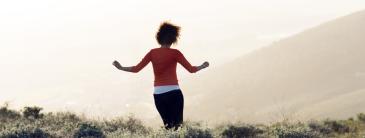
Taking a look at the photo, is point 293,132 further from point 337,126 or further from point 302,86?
point 302,86

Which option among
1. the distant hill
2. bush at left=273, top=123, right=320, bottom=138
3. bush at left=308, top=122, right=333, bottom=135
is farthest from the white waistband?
the distant hill

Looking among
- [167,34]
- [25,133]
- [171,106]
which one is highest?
[167,34]

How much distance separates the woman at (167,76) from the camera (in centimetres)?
909

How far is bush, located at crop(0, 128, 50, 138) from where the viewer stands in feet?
31.9

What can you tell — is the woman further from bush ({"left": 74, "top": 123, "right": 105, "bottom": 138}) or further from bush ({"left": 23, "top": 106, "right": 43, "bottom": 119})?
bush ({"left": 23, "top": 106, "right": 43, "bottom": 119})

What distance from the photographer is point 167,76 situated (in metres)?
9.09

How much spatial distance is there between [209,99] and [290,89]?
29556 millimetres

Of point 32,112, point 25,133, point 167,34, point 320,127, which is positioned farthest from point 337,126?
point 25,133

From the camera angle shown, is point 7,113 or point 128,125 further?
point 7,113

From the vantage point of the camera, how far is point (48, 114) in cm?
1369

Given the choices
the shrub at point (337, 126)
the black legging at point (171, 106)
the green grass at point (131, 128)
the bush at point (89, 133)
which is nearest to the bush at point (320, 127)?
the green grass at point (131, 128)

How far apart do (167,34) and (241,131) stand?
323 centimetres

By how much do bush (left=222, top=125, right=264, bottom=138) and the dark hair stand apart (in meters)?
2.60

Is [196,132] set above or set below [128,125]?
below
